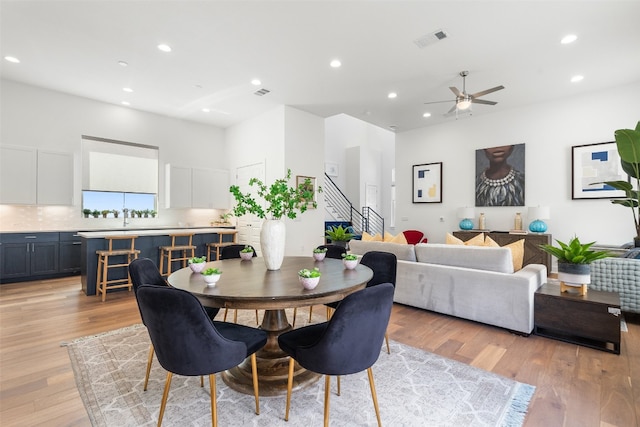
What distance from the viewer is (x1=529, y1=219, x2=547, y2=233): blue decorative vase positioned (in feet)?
18.9

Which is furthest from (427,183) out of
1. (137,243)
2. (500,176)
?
(137,243)

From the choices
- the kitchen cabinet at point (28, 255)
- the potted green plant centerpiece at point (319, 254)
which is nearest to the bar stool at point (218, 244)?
the kitchen cabinet at point (28, 255)

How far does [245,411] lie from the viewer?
190 cm

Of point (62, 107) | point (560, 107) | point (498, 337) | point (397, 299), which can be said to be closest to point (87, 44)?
point (62, 107)

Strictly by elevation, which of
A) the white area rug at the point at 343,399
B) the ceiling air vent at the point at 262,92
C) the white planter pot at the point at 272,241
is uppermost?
the ceiling air vent at the point at 262,92

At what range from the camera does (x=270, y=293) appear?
5.71 ft

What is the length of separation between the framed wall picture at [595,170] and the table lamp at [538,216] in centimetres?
59

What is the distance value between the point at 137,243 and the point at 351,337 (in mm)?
4887

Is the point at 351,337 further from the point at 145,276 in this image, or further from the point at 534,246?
the point at 534,246

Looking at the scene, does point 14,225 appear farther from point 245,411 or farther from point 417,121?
point 417,121

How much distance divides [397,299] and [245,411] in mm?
2554

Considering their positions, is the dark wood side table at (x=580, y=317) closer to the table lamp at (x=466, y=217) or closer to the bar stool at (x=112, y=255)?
the table lamp at (x=466, y=217)

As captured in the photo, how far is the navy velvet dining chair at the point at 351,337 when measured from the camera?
1513mm

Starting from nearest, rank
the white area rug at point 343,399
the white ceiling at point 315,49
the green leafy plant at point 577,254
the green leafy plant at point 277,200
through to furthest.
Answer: the white area rug at point 343,399 < the green leafy plant at point 277,200 < the green leafy plant at point 577,254 < the white ceiling at point 315,49
